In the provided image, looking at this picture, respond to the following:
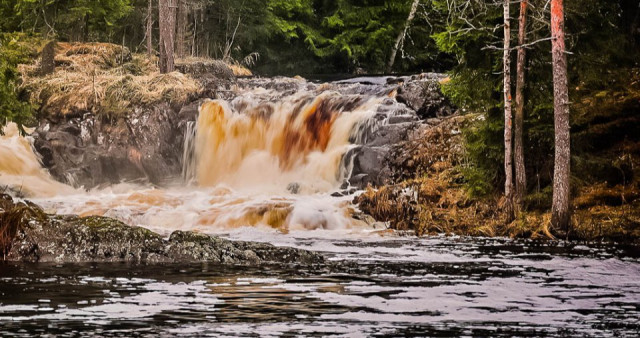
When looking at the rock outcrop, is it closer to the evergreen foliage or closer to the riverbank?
the riverbank

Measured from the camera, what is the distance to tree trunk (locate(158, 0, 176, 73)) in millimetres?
33969

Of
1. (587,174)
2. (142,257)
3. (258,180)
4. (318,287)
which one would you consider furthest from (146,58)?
(318,287)

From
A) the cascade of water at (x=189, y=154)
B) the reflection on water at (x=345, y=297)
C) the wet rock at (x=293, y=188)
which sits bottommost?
the reflection on water at (x=345, y=297)

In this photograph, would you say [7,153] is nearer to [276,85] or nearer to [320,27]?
[276,85]

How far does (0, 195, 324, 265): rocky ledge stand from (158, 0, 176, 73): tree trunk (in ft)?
60.7

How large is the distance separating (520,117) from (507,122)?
41cm

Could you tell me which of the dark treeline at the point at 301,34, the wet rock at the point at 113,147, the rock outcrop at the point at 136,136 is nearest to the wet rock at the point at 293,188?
the rock outcrop at the point at 136,136

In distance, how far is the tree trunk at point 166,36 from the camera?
33969mm

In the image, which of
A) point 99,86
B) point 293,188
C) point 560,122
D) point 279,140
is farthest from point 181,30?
point 560,122

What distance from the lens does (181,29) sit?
3984cm

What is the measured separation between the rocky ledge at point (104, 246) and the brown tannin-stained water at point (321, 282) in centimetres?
68

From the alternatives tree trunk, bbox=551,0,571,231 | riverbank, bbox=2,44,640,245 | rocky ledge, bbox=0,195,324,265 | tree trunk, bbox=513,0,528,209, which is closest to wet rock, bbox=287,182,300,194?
riverbank, bbox=2,44,640,245

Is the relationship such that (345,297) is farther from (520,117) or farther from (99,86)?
(99,86)

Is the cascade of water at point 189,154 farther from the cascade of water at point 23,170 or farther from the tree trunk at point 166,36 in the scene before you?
the tree trunk at point 166,36
